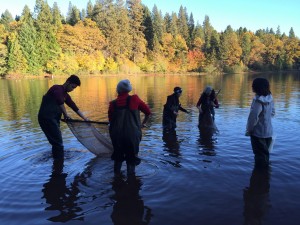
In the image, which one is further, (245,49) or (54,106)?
(245,49)

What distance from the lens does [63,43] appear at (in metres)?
77.4

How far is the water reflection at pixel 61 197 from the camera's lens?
4982mm

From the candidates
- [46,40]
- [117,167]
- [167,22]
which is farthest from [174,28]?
[117,167]

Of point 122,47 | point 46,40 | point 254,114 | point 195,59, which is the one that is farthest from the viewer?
point 195,59

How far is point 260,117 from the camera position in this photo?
6.27m

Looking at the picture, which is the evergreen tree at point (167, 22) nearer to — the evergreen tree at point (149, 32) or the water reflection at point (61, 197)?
the evergreen tree at point (149, 32)

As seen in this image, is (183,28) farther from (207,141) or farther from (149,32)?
(207,141)

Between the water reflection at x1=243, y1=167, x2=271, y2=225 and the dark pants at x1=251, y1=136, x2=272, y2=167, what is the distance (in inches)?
7.5

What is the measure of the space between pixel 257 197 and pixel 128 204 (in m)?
2.39

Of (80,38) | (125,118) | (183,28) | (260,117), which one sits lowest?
(260,117)

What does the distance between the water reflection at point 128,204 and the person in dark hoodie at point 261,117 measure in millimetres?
2661

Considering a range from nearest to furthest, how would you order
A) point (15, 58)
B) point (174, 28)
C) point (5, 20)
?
1. point (15, 58)
2. point (5, 20)
3. point (174, 28)

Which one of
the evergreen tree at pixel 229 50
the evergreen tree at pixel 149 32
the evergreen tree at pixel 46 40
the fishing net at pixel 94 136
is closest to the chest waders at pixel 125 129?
the fishing net at pixel 94 136

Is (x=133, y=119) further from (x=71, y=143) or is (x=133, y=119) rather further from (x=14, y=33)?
(x=14, y=33)
